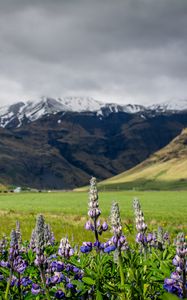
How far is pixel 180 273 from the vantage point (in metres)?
4.57

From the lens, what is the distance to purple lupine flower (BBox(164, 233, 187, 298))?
4.35m

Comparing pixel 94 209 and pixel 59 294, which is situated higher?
pixel 94 209

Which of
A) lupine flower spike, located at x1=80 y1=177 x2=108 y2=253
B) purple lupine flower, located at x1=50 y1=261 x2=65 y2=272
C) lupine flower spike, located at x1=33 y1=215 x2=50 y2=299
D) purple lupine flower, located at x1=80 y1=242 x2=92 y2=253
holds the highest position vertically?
lupine flower spike, located at x1=80 y1=177 x2=108 y2=253

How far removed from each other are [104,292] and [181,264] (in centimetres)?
166

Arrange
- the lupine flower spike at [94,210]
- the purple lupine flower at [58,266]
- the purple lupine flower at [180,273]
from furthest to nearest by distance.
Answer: the purple lupine flower at [58,266] → the lupine flower spike at [94,210] → the purple lupine flower at [180,273]

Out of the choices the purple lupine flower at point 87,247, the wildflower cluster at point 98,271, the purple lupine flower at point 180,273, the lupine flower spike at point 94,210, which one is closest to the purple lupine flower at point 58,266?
the wildflower cluster at point 98,271

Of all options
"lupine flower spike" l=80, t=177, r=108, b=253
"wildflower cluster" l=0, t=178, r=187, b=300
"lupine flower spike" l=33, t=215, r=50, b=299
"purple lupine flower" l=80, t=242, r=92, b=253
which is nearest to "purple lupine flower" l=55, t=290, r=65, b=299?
"wildflower cluster" l=0, t=178, r=187, b=300

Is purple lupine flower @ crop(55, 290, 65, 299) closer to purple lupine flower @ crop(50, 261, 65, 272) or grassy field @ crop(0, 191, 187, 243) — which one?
purple lupine flower @ crop(50, 261, 65, 272)

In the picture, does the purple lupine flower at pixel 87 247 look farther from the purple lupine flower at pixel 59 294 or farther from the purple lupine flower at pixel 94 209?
the purple lupine flower at pixel 59 294

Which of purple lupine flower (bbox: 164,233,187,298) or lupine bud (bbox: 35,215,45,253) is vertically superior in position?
lupine bud (bbox: 35,215,45,253)

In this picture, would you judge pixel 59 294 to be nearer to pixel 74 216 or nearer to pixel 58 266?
pixel 58 266

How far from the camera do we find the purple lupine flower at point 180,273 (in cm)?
435

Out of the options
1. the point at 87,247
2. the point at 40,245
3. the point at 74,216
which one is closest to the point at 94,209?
the point at 40,245

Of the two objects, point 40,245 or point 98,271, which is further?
point 98,271
